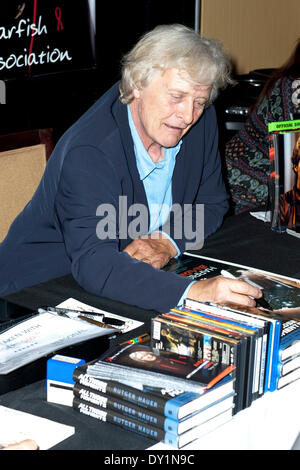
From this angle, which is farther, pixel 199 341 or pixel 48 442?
pixel 199 341

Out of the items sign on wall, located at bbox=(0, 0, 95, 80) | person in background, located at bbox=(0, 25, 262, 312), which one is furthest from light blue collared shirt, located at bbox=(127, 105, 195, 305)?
sign on wall, located at bbox=(0, 0, 95, 80)

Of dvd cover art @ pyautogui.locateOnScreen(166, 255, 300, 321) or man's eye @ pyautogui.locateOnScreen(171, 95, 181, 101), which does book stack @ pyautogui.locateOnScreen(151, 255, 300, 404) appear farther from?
man's eye @ pyautogui.locateOnScreen(171, 95, 181, 101)

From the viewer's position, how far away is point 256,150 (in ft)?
8.06

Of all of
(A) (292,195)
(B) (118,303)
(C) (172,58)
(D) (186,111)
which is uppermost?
(C) (172,58)

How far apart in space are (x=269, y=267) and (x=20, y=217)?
735 millimetres

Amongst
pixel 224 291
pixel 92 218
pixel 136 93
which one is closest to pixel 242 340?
pixel 224 291

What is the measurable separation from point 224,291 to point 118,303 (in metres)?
0.26

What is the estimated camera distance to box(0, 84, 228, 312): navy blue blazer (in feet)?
4.92

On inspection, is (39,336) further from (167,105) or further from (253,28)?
(253,28)

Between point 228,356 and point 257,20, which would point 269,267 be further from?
point 257,20

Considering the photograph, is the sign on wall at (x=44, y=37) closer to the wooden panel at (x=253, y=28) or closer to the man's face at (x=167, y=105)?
the wooden panel at (x=253, y=28)
